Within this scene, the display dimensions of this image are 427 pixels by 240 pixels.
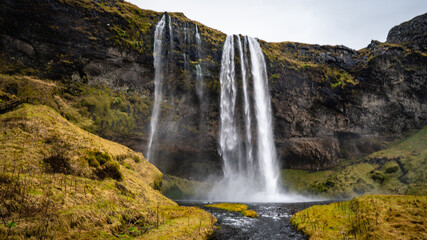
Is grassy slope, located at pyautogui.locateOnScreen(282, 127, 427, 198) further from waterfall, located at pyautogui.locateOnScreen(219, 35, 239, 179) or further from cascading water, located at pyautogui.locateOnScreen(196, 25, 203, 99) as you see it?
cascading water, located at pyautogui.locateOnScreen(196, 25, 203, 99)

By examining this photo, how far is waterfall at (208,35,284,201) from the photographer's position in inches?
1484

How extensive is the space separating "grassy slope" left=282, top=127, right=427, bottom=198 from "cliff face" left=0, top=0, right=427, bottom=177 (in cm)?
276

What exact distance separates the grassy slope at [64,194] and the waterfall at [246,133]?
26230 mm

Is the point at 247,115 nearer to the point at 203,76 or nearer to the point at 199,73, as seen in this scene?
the point at 203,76

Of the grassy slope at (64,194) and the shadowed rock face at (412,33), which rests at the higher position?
the shadowed rock face at (412,33)

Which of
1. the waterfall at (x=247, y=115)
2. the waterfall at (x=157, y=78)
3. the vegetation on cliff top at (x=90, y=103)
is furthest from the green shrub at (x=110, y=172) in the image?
the waterfall at (x=247, y=115)

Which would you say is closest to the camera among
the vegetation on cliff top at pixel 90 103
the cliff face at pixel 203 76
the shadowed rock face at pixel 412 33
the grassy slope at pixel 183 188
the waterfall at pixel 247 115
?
the vegetation on cliff top at pixel 90 103

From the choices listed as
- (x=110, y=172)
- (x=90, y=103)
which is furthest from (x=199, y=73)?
(x=110, y=172)

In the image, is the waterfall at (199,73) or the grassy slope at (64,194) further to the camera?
the waterfall at (199,73)

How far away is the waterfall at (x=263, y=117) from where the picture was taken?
39219 mm

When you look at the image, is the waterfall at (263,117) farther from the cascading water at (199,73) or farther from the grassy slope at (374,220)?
the grassy slope at (374,220)

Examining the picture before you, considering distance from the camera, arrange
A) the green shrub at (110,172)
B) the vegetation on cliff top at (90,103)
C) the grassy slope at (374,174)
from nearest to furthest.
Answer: the green shrub at (110,172) < the vegetation on cliff top at (90,103) < the grassy slope at (374,174)

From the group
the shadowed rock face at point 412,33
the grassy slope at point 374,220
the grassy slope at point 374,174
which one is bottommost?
the grassy slope at point 374,220

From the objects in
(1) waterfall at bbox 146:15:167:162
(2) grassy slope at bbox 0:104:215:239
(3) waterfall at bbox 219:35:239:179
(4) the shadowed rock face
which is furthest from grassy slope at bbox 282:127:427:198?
(2) grassy slope at bbox 0:104:215:239
